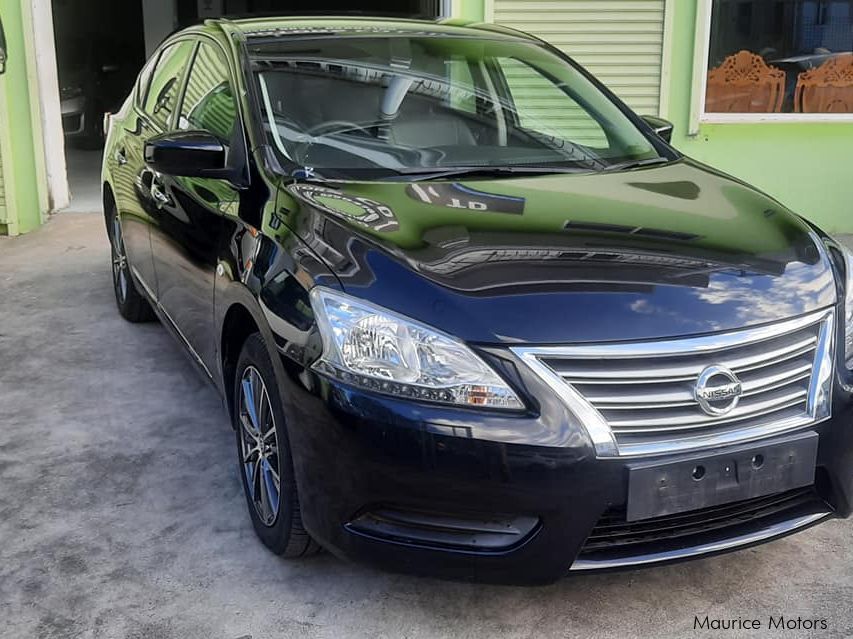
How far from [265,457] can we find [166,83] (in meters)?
2.21

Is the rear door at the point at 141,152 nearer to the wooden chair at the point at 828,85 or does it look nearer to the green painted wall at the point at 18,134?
the green painted wall at the point at 18,134

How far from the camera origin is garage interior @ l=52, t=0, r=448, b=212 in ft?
34.1

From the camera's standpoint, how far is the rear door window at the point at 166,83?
407 centimetres

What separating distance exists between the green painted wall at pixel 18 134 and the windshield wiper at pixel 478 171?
490 cm

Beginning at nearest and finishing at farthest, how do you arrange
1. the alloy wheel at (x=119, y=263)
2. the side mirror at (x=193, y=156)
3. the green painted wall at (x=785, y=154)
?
the side mirror at (x=193, y=156) → the alloy wheel at (x=119, y=263) → the green painted wall at (x=785, y=154)

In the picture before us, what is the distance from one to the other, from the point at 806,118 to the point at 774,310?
17.8 feet

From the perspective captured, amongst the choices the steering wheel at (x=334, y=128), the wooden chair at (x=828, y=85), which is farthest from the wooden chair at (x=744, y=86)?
the steering wheel at (x=334, y=128)

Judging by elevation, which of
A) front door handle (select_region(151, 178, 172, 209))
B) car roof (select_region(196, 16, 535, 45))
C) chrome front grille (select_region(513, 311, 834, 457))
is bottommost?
chrome front grille (select_region(513, 311, 834, 457))

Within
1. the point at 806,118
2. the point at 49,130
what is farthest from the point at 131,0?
the point at 806,118

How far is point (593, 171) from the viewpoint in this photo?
3279mm

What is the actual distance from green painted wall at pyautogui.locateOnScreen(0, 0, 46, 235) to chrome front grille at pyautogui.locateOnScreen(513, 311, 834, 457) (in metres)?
5.90

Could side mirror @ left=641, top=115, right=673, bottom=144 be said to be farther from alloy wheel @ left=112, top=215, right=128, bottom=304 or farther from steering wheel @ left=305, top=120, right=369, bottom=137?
alloy wheel @ left=112, top=215, right=128, bottom=304

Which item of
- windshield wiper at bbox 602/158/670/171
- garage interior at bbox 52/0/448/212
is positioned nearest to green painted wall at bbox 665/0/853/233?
garage interior at bbox 52/0/448/212

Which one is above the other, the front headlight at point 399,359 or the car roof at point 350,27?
the car roof at point 350,27
